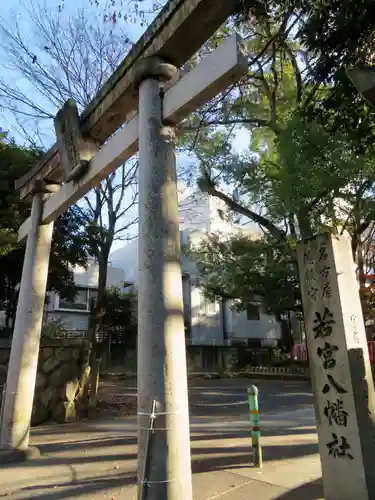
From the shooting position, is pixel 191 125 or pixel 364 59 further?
pixel 191 125

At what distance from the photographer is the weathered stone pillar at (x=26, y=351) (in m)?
6.29

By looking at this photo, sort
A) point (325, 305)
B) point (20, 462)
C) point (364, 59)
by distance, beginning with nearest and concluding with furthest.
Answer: point (325, 305) < point (364, 59) < point (20, 462)

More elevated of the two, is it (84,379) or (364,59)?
(364,59)

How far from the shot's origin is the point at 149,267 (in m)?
4.03

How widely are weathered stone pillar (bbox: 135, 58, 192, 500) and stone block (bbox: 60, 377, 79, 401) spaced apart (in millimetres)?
6273

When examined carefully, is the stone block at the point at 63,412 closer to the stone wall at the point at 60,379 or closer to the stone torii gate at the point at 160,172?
the stone wall at the point at 60,379

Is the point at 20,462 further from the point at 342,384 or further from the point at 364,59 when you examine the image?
the point at 364,59

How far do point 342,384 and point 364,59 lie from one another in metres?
4.01

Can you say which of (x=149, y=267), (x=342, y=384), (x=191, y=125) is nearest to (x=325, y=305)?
(x=342, y=384)

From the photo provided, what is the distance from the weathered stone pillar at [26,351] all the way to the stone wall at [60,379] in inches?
110

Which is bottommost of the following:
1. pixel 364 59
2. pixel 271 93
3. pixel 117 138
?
pixel 117 138

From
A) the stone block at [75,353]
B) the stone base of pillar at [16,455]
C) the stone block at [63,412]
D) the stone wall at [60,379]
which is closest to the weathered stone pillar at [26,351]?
the stone base of pillar at [16,455]

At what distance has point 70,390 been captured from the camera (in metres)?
9.55

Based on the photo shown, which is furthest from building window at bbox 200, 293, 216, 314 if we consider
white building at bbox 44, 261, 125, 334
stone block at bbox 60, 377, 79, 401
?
stone block at bbox 60, 377, 79, 401
